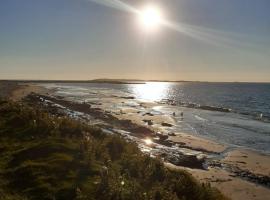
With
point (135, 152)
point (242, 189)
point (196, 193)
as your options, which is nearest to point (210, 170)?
point (242, 189)

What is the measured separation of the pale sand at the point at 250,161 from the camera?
25.1m

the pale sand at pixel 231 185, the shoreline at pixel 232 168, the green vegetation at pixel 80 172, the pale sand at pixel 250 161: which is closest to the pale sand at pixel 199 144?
the shoreline at pixel 232 168

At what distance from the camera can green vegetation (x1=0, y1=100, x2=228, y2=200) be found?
11.3 meters

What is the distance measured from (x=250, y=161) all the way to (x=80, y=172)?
18.2 meters

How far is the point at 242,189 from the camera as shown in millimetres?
19234

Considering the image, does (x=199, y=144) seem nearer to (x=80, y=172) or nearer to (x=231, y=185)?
(x=231, y=185)

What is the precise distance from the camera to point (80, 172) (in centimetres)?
1318

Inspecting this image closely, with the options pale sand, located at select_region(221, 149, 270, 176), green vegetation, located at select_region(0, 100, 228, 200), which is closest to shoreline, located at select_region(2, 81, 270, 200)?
pale sand, located at select_region(221, 149, 270, 176)

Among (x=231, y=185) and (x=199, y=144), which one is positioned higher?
(x=231, y=185)

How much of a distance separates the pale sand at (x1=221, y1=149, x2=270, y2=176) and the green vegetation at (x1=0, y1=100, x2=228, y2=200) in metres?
11.1

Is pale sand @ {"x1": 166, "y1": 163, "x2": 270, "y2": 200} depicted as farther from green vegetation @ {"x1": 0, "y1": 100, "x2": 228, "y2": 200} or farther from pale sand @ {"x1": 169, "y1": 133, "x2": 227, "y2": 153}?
pale sand @ {"x1": 169, "y1": 133, "x2": 227, "y2": 153}

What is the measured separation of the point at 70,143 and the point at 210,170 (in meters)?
10.5

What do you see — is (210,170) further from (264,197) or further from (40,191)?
(40,191)

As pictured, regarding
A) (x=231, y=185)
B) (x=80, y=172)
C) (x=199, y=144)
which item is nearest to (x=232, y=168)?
(x=231, y=185)
